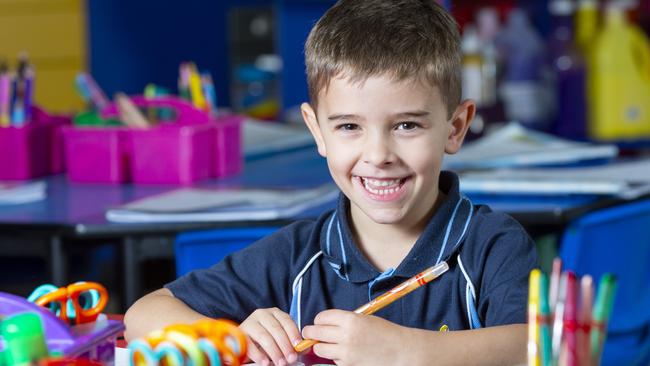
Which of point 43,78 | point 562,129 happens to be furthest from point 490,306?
point 43,78

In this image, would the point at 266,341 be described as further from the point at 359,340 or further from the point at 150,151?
the point at 150,151

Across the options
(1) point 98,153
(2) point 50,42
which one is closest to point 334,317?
(1) point 98,153

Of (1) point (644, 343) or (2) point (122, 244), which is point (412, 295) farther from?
(1) point (644, 343)

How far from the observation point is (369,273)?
3.80 ft

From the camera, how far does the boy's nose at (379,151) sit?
3.50 feet

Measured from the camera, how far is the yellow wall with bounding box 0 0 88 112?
13.1ft

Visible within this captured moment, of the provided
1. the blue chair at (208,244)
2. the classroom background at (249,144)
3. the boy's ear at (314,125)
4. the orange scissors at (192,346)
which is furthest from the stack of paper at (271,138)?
the orange scissors at (192,346)

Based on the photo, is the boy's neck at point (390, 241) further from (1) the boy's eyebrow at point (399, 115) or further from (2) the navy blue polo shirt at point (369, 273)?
(1) the boy's eyebrow at point (399, 115)

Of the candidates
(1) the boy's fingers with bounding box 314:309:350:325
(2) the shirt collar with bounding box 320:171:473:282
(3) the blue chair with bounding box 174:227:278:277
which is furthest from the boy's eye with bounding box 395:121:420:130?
(3) the blue chair with bounding box 174:227:278:277

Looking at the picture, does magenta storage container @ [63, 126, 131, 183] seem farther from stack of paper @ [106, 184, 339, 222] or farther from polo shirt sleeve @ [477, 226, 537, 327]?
polo shirt sleeve @ [477, 226, 537, 327]

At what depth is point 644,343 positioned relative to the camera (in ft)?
6.13

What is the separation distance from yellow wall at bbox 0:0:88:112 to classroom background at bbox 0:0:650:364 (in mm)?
630

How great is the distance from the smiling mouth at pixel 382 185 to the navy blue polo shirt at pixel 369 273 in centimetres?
7

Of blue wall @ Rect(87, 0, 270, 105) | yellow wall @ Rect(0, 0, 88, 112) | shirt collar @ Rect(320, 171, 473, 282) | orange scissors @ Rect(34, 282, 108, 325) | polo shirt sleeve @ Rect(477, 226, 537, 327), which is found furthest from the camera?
yellow wall @ Rect(0, 0, 88, 112)
